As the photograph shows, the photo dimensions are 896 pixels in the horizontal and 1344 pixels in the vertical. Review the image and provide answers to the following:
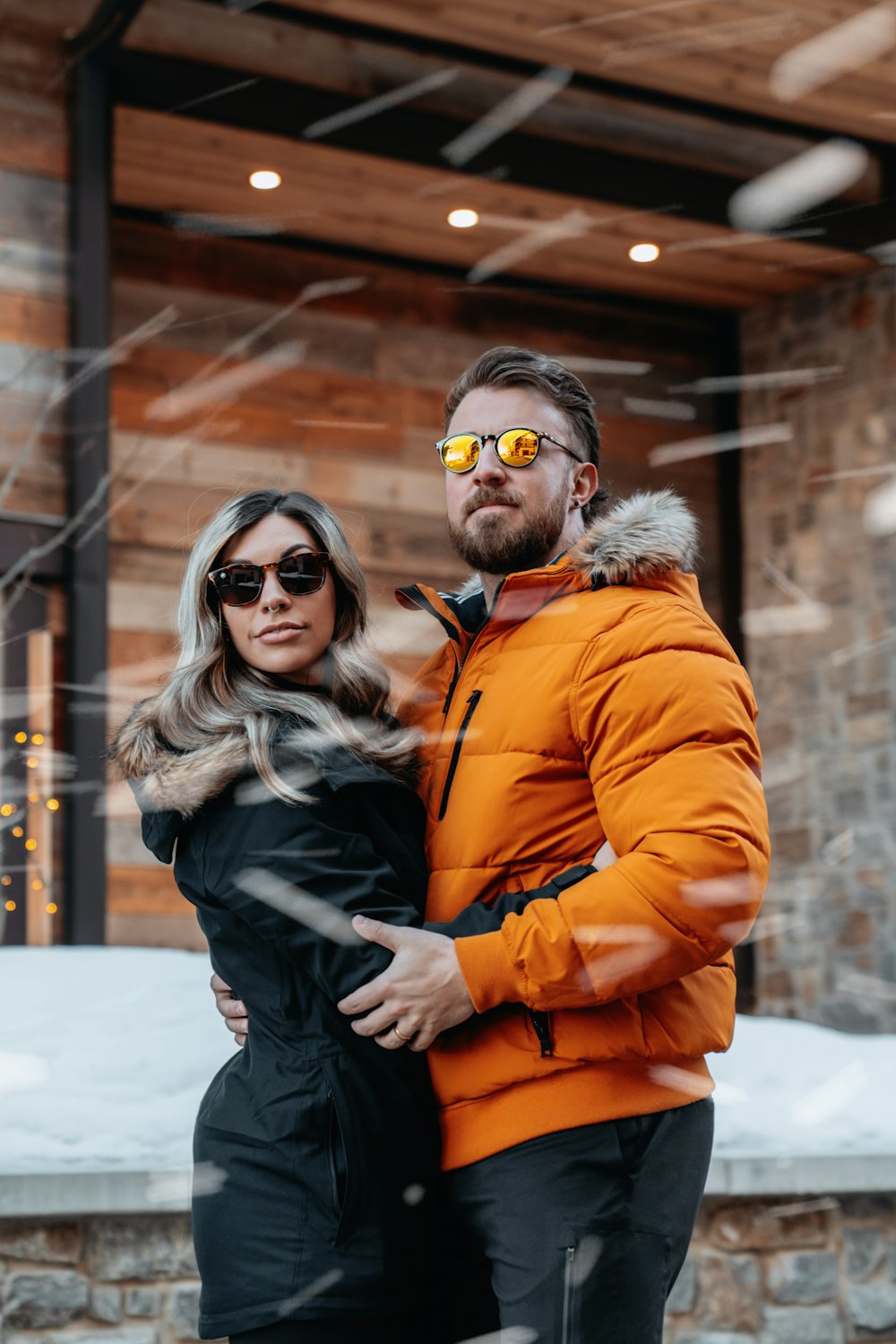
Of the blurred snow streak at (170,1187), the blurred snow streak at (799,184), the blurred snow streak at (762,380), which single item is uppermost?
the blurred snow streak at (799,184)

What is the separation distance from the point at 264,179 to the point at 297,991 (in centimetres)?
574

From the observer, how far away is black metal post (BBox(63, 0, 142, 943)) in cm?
582

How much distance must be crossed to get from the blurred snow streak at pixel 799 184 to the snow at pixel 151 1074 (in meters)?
4.27

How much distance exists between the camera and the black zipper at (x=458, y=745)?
2242 millimetres

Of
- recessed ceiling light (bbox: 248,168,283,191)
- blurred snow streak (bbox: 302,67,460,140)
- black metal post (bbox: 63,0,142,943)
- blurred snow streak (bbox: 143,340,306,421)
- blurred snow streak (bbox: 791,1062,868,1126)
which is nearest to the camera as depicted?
blurred snow streak (bbox: 791,1062,868,1126)

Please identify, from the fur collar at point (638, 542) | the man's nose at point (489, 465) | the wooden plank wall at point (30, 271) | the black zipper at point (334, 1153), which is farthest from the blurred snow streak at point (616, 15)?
the black zipper at point (334, 1153)

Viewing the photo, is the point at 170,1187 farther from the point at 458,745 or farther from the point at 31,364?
the point at 31,364

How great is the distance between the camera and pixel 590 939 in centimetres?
197

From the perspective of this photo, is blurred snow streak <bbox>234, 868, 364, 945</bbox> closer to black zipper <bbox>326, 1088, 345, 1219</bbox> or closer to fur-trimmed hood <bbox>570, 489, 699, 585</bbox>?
black zipper <bbox>326, 1088, 345, 1219</bbox>

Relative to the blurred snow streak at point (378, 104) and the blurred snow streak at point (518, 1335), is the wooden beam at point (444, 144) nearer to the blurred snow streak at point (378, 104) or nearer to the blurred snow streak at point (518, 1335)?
the blurred snow streak at point (378, 104)

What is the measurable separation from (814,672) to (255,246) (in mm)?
3660

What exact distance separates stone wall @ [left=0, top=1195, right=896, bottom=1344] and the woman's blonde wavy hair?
165 cm

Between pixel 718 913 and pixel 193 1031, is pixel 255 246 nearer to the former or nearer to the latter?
pixel 193 1031

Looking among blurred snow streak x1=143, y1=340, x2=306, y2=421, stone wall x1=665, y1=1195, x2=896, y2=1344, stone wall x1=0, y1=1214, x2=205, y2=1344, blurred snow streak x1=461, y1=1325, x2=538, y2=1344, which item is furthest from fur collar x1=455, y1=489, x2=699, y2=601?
blurred snow streak x1=143, y1=340, x2=306, y2=421
